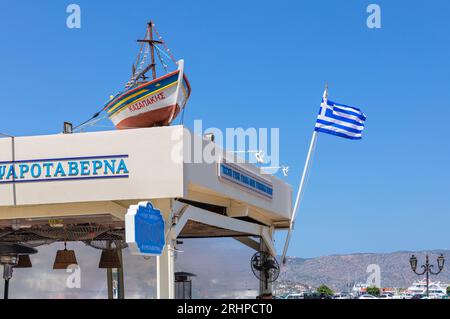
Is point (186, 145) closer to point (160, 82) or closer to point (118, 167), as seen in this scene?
point (118, 167)

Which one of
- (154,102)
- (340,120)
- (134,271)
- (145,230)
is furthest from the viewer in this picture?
(340,120)

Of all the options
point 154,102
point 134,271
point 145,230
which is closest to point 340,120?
point 154,102

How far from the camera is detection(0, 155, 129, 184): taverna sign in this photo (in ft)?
66.6

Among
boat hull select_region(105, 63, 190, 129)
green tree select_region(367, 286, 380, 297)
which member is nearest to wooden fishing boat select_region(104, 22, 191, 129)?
boat hull select_region(105, 63, 190, 129)

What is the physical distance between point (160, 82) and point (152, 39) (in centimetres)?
869

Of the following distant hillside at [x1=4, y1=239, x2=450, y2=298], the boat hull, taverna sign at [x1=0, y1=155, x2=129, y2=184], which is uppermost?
the boat hull

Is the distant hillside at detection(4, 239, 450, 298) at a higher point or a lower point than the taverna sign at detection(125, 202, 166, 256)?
lower

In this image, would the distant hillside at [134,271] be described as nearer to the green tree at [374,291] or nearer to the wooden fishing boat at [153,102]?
the wooden fishing boat at [153,102]

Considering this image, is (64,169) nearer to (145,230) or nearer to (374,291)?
(145,230)

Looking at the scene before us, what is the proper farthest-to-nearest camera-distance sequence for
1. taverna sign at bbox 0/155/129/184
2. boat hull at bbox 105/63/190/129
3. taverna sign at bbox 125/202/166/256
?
boat hull at bbox 105/63/190/129 → taverna sign at bbox 0/155/129/184 → taverna sign at bbox 125/202/166/256

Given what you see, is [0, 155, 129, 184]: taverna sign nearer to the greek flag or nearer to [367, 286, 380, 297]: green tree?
the greek flag

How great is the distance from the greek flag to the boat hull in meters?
7.23

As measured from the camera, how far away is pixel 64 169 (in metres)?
20.6

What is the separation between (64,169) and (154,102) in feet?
16.7
